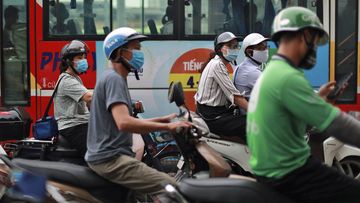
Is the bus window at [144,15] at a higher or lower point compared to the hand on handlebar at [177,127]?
higher

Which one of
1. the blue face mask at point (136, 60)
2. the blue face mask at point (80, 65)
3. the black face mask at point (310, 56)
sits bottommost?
the blue face mask at point (80, 65)

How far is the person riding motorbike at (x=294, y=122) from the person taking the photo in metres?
3.05

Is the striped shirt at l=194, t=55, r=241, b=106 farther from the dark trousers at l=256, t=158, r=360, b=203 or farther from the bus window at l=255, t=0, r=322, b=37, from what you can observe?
the dark trousers at l=256, t=158, r=360, b=203

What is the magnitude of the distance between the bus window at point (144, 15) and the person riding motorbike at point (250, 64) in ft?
6.00

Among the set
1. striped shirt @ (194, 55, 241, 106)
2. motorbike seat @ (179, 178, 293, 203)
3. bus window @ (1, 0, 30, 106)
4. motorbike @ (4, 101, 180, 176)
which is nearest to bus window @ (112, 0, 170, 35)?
bus window @ (1, 0, 30, 106)

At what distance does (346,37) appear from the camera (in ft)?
26.8

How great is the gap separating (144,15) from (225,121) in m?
2.47

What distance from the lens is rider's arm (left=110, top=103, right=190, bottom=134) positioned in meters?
3.83

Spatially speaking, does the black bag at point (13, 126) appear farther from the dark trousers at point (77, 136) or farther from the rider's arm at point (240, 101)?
the rider's arm at point (240, 101)

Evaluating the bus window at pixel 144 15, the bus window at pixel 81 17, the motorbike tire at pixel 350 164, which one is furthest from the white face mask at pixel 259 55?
the bus window at pixel 81 17

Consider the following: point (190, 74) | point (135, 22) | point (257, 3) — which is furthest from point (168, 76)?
point (257, 3)

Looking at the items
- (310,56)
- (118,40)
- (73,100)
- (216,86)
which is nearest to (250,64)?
(216,86)

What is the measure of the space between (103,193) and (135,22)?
13.8 ft

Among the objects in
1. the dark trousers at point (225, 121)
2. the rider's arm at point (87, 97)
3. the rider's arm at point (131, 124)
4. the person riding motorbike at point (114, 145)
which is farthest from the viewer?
the dark trousers at point (225, 121)
